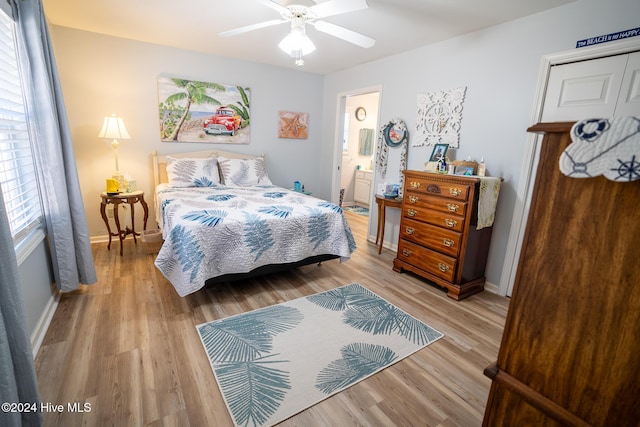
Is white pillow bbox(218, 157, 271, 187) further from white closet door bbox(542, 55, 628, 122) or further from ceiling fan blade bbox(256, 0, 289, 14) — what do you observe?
white closet door bbox(542, 55, 628, 122)

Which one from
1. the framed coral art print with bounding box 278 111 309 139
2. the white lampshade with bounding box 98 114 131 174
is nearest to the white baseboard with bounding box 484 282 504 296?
the framed coral art print with bounding box 278 111 309 139

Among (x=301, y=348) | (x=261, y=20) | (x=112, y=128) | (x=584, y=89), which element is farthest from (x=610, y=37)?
(x=112, y=128)

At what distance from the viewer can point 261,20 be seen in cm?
279

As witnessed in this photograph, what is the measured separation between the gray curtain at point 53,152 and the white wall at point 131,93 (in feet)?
4.82

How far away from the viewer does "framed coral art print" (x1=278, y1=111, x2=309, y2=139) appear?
15.4 ft

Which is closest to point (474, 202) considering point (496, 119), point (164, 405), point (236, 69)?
point (496, 119)

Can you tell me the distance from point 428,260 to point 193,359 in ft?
7.12

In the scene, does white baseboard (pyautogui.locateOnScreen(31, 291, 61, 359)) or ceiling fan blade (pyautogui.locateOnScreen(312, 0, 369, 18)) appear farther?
ceiling fan blade (pyautogui.locateOnScreen(312, 0, 369, 18))

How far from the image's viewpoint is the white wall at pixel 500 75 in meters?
2.18

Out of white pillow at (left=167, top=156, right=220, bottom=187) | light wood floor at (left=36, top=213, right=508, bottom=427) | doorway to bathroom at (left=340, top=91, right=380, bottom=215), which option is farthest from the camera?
doorway to bathroom at (left=340, top=91, right=380, bottom=215)

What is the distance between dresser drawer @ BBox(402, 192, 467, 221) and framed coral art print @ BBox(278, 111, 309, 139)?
8.02ft

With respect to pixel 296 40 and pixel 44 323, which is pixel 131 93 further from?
pixel 44 323

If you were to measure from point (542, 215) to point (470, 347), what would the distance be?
1.63 meters

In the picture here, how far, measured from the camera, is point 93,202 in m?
3.61
